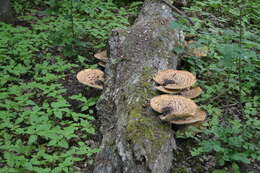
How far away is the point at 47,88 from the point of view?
16.9 feet

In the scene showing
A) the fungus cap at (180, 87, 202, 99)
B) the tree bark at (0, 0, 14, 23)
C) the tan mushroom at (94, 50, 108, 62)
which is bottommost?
the tan mushroom at (94, 50, 108, 62)

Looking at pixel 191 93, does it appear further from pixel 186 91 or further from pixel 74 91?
pixel 74 91

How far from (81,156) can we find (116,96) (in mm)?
1010

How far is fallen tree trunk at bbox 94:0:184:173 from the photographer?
3.36 metres

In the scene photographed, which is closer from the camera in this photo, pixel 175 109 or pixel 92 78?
pixel 175 109

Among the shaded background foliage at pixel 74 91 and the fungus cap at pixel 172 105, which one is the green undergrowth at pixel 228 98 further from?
Result: the fungus cap at pixel 172 105

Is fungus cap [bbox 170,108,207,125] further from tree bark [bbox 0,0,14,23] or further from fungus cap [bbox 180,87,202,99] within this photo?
tree bark [bbox 0,0,14,23]

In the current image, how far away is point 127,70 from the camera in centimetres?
467

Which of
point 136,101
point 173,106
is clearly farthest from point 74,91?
point 173,106

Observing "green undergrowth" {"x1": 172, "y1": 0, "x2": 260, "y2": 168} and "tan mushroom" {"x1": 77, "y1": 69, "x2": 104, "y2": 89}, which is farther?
"tan mushroom" {"x1": 77, "y1": 69, "x2": 104, "y2": 89}

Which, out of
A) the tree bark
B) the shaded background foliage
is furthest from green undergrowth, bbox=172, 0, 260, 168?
the tree bark

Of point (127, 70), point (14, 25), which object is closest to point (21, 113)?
point (127, 70)

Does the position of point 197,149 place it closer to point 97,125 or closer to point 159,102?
point 159,102

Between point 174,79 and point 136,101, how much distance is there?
791mm
